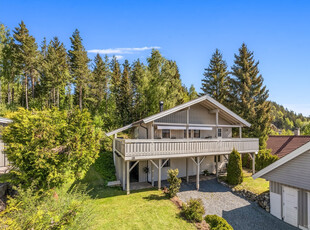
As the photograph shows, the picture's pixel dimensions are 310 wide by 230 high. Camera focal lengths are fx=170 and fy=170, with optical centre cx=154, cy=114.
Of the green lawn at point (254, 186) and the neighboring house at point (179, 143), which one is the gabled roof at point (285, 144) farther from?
the green lawn at point (254, 186)

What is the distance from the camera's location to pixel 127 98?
29562 mm

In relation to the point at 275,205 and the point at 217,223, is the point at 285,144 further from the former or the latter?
the point at 217,223

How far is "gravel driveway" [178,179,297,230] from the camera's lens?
920cm

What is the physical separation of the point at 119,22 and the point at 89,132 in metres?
8.30

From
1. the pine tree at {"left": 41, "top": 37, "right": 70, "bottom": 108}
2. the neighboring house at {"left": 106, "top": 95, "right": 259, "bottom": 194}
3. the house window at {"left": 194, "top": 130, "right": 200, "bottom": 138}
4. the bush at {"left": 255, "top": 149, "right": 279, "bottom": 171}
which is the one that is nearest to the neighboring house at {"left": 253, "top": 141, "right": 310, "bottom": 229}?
the neighboring house at {"left": 106, "top": 95, "right": 259, "bottom": 194}

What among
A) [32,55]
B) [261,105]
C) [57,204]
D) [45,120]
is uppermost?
[32,55]

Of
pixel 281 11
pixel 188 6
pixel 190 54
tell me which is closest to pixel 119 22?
pixel 188 6

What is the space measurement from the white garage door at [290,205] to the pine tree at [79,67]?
94.8 ft

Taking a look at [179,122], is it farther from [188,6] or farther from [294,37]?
[294,37]

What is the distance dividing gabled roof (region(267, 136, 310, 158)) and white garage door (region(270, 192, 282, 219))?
9.60m

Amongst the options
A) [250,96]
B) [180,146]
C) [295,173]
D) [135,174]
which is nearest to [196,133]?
[180,146]

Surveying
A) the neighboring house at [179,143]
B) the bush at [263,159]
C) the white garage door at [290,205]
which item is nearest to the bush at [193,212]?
the neighboring house at [179,143]

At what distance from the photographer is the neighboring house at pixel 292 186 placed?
8758 mm

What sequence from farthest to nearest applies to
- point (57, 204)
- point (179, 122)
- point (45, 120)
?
1. point (179, 122)
2. point (45, 120)
3. point (57, 204)
